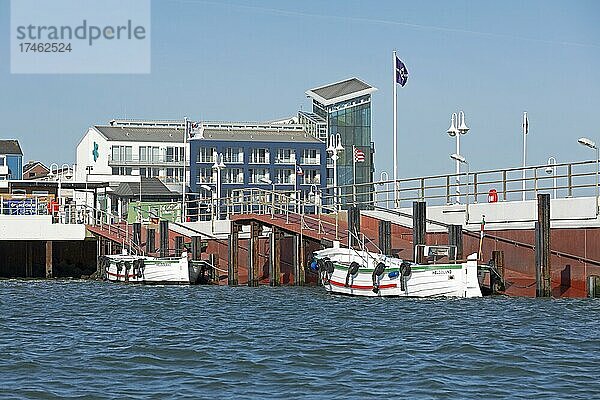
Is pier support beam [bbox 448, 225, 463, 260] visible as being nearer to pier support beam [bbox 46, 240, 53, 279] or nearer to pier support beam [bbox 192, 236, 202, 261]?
pier support beam [bbox 192, 236, 202, 261]

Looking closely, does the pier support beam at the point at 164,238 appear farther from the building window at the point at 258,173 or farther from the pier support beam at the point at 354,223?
the building window at the point at 258,173

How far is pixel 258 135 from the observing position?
120312 mm

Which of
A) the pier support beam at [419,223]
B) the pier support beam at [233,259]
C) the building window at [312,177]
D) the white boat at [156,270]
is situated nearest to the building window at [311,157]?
the building window at [312,177]

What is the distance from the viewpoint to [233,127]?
123500 mm

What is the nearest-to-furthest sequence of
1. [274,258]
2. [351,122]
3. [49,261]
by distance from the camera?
[274,258] < [49,261] < [351,122]

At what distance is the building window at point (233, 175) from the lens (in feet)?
383

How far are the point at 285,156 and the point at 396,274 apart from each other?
84.4 metres

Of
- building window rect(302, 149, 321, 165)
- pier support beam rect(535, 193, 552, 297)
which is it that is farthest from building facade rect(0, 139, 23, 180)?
pier support beam rect(535, 193, 552, 297)

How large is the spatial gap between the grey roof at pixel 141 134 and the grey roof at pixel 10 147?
9947 mm

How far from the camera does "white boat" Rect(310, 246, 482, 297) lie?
1282 inches

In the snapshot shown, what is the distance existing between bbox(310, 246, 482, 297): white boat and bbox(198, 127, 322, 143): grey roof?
8116 cm

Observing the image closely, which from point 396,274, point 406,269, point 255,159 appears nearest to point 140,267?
point 396,274

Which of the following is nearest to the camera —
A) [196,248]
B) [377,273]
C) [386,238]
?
[377,273]

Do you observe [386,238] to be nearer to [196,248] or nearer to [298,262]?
[298,262]
